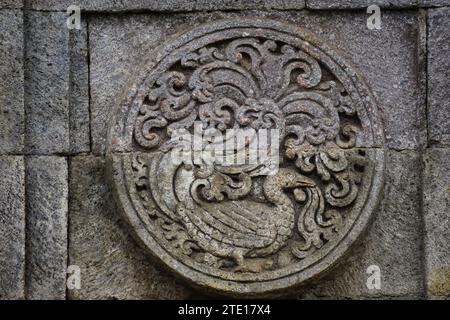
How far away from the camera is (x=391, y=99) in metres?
5.14

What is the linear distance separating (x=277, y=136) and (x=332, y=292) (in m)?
0.79

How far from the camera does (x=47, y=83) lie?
5062 mm

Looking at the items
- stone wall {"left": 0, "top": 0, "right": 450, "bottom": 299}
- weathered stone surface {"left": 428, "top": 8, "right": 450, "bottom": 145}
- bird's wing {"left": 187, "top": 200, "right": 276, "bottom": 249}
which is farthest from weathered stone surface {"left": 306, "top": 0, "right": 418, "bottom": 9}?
bird's wing {"left": 187, "top": 200, "right": 276, "bottom": 249}

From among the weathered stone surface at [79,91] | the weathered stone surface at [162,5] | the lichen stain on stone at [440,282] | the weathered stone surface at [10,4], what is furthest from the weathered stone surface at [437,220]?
the weathered stone surface at [10,4]

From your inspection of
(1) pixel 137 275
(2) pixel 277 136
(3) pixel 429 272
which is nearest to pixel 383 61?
(2) pixel 277 136

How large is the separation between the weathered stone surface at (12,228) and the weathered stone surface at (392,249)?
1.33m

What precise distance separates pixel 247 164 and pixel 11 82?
3.86 feet

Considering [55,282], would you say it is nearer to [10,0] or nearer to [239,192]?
[239,192]

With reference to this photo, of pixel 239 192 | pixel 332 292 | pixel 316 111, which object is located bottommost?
pixel 332 292

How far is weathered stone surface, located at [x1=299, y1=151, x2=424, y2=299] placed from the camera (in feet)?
16.5

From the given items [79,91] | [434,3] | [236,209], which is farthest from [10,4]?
[434,3]

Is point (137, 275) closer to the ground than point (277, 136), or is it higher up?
closer to the ground

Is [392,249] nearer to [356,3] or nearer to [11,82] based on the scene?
[356,3]

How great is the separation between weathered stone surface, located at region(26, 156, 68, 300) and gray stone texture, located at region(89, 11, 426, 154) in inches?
11.2
